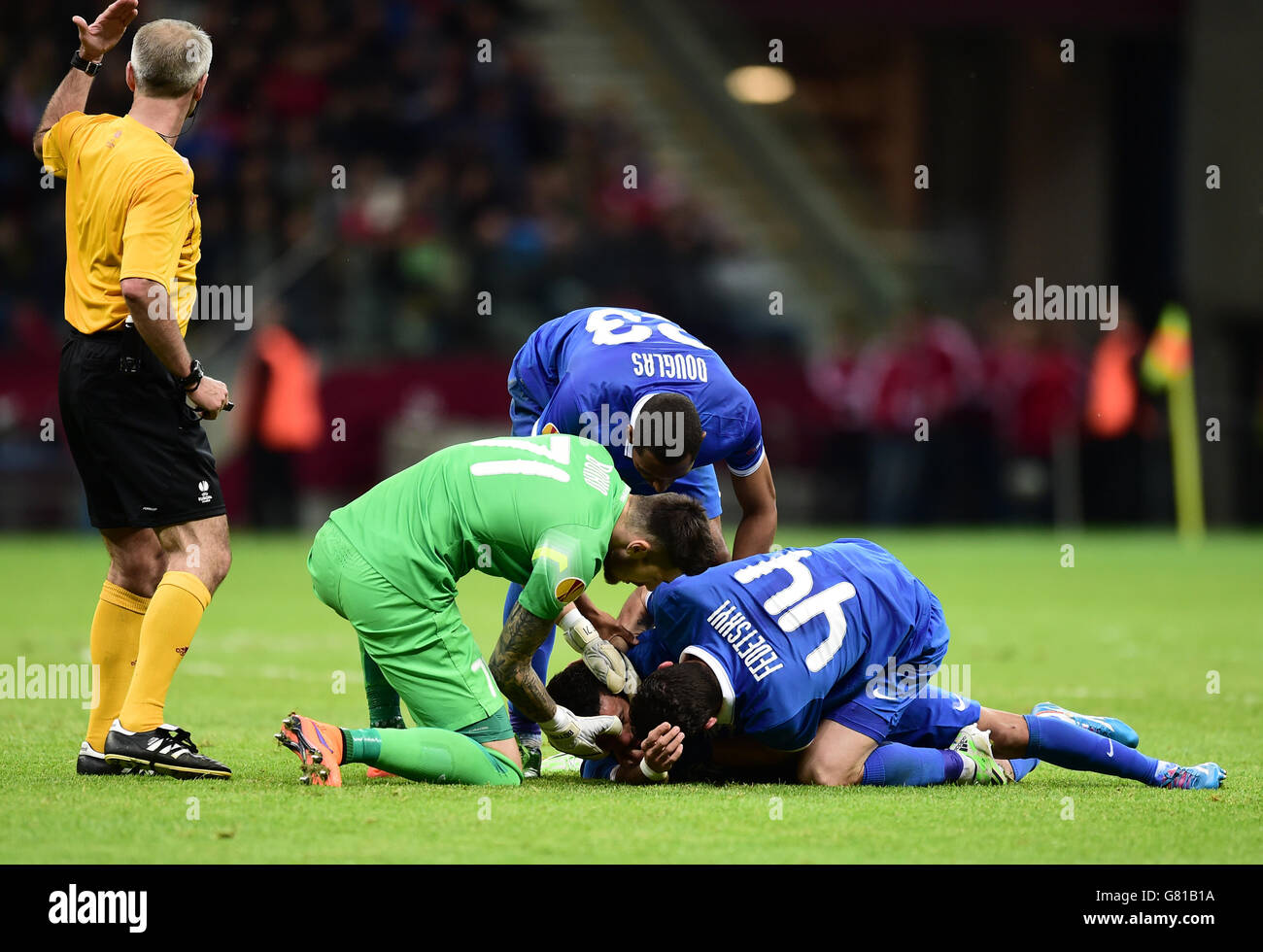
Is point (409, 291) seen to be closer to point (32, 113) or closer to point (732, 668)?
point (32, 113)

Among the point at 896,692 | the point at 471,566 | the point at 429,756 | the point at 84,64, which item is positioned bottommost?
the point at 429,756

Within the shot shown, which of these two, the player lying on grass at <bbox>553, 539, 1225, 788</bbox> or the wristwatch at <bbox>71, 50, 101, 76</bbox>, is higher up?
the wristwatch at <bbox>71, 50, 101, 76</bbox>

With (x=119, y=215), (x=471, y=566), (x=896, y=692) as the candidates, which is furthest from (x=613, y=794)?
(x=119, y=215)

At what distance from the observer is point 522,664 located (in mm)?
5574

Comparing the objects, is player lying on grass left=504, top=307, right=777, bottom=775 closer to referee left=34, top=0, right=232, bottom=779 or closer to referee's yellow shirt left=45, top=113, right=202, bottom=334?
referee left=34, top=0, right=232, bottom=779

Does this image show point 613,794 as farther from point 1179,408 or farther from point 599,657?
point 1179,408

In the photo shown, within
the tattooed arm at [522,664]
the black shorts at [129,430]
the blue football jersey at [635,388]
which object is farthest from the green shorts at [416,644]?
the blue football jersey at [635,388]

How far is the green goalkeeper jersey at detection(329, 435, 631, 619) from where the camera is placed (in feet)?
17.7

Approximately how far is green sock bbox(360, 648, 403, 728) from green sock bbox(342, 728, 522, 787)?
0.58 metres

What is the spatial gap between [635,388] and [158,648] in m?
2.01

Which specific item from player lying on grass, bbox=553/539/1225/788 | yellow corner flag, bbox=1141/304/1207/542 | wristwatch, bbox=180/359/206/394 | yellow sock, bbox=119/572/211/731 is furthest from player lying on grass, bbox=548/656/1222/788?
yellow corner flag, bbox=1141/304/1207/542

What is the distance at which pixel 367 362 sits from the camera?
1877 cm

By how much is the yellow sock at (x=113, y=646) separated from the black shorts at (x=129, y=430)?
1.13ft

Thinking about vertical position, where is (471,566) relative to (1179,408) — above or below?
below
